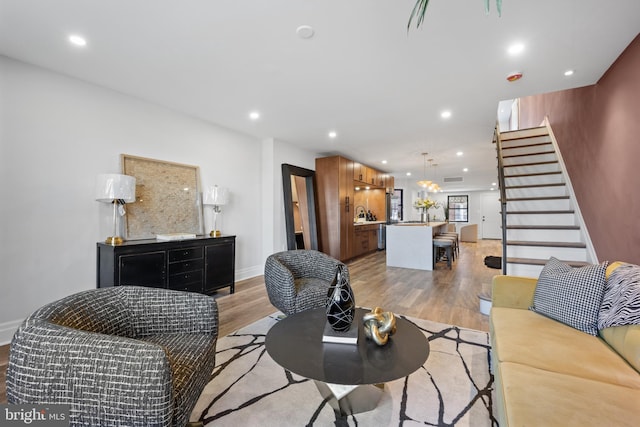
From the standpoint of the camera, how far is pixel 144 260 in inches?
115

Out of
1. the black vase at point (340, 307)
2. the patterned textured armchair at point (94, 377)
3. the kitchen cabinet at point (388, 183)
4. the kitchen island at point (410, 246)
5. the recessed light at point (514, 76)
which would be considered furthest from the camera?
the kitchen cabinet at point (388, 183)

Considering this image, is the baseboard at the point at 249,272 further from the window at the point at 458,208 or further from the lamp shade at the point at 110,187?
the window at the point at 458,208

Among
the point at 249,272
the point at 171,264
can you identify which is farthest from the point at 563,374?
the point at 249,272

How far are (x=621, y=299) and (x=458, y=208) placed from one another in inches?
485

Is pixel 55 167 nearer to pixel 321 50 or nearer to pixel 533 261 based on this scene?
pixel 321 50

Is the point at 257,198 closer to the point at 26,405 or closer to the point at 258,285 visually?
the point at 258,285

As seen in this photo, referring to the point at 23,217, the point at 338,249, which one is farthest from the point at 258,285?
the point at 23,217

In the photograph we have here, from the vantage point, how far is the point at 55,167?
2.71m

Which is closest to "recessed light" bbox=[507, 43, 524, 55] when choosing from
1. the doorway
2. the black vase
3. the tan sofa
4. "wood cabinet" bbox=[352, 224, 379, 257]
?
the tan sofa

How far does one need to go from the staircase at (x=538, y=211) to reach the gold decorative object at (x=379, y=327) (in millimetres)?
2210

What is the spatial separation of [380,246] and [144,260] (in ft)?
22.1

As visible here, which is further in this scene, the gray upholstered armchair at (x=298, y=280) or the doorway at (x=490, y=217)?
the doorway at (x=490, y=217)

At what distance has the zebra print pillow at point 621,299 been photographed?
54.2 inches

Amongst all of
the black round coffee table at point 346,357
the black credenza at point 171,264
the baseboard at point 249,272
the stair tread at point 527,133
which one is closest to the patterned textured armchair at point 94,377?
the black round coffee table at point 346,357
